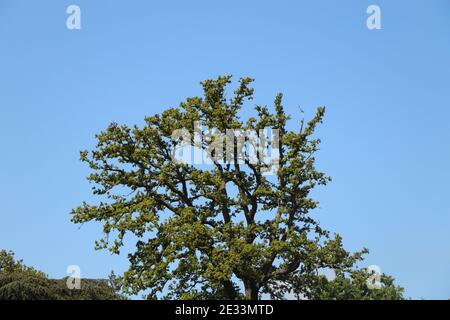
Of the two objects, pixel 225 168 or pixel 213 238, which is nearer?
pixel 213 238

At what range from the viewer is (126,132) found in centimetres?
3728

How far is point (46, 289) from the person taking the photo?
33.5 meters

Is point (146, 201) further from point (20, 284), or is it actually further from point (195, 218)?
point (20, 284)

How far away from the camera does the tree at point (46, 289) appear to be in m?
32.9

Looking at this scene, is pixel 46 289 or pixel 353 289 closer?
pixel 46 289

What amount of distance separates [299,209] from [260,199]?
2246mm

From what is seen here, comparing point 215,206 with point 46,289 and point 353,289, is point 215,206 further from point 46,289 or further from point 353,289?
point 353,289

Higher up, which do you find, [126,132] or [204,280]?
[126,132]

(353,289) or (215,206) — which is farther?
(353,289)

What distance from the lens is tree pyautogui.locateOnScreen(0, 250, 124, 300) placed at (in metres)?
32.9

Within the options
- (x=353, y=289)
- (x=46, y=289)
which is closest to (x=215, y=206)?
(x=46, y=289)
